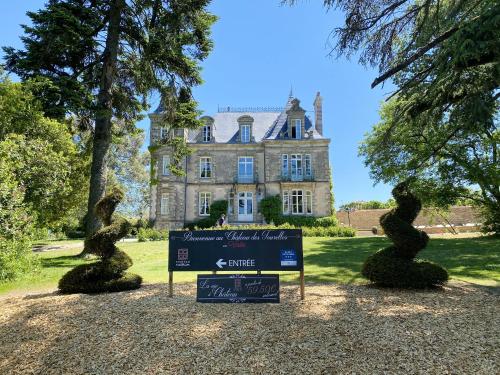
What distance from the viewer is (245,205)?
28.7 metres

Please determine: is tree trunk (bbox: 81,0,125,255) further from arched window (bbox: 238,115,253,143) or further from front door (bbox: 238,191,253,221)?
front door (bbox: 238,191,253,221)

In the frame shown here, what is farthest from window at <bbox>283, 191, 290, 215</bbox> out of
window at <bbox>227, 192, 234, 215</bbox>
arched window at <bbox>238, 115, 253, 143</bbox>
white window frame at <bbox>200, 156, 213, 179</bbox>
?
white window frame at <bbox>200, 156, 213, 179</bbox>

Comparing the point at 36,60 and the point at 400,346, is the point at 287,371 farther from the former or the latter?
the point at 36,60

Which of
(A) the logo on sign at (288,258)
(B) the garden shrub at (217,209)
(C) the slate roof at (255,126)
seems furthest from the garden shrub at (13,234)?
(C) the slate roof at (255,126)

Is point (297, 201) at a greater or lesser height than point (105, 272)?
greater

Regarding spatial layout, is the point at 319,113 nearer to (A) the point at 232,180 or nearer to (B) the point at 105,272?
(A) the point at 232,180

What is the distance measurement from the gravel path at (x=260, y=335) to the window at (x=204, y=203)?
73.3 feet

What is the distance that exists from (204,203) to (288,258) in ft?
75.1

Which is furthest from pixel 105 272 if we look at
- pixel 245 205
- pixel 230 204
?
pixel 245 205

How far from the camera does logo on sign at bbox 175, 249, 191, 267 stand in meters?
6.53

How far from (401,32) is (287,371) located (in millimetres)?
7678

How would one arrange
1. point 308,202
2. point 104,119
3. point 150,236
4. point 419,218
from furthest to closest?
1. point 419,218
2. point 308,202
3. point 150,236
4. point 104,119

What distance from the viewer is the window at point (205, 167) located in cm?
2905

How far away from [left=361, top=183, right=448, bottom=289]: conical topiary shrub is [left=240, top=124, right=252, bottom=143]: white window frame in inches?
907
